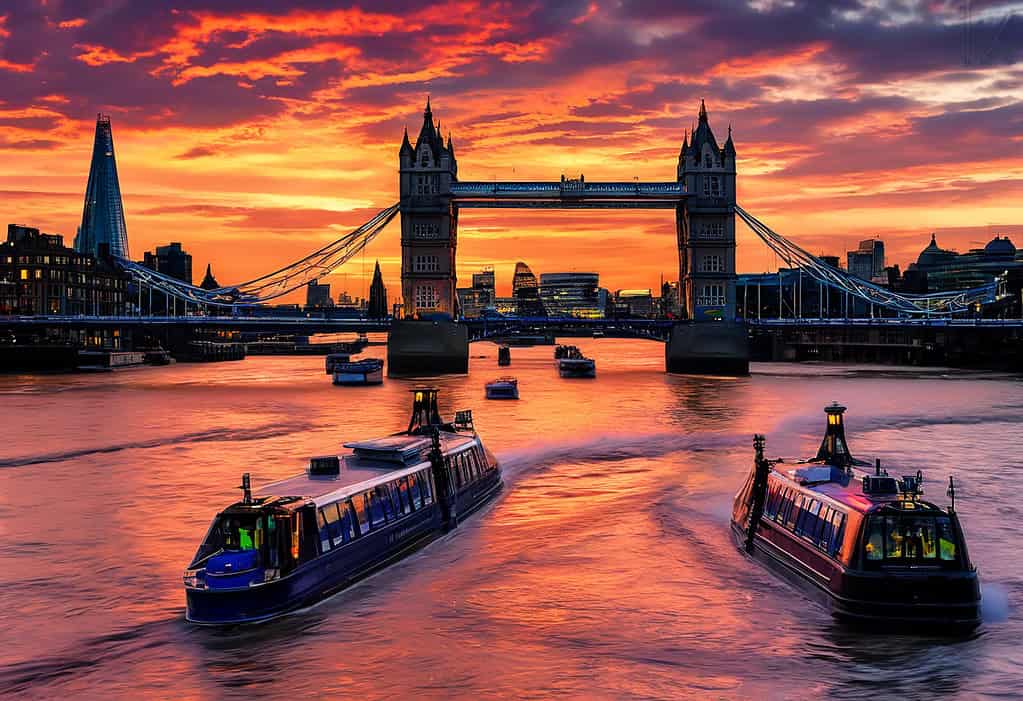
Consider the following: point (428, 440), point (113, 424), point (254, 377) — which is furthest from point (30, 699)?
point (254, 377)

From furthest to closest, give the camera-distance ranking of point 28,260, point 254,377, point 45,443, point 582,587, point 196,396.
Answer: point 28,260
point 254,377
point 196,396
point 45,443
point 582,587

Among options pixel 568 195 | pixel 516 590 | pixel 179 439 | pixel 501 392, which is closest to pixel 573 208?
pixel 568 195

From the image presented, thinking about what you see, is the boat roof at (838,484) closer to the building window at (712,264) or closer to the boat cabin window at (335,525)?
the boat cabin window at (335,525)

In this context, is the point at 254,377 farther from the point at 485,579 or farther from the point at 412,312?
the point at 485,579

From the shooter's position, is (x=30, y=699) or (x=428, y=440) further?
(x=428, y=440)

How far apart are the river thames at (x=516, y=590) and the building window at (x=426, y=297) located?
71.0m

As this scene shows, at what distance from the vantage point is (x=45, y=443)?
52.5 metres

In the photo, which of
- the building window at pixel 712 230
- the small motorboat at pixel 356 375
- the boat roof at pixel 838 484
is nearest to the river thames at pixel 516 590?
the boat roof at pixel 838 484

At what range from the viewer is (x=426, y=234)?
12794 centimetres

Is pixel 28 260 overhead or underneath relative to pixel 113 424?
overhead

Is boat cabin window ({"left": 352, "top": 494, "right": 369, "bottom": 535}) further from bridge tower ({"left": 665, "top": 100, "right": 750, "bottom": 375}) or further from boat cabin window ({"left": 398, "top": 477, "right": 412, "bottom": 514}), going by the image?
bridge tower ({"left": 665, "top": 100, "right": 750, "bottom": 375})

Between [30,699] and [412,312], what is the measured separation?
110 metres

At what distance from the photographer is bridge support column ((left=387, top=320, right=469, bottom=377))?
113m

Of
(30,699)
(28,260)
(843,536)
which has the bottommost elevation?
(30,699)
